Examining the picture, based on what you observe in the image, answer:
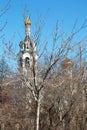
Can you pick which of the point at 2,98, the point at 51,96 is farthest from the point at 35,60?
the point at 2,98

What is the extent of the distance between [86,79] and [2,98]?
16.5m

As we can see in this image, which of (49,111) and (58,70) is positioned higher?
(58,70)

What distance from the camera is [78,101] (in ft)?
55.4

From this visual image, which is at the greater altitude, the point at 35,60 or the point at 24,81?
the point at 35,60

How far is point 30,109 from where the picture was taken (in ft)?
59.4

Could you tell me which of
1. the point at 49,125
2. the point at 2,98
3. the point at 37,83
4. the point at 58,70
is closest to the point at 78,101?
the point at 49,125

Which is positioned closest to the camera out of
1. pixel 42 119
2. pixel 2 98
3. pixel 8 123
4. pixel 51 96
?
pixel 51 96

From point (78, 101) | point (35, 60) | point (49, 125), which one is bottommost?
point (49, 125)

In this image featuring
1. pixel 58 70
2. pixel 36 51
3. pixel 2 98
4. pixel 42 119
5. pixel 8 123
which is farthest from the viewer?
pixel 2 98

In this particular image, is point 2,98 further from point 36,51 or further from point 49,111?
point 36,51

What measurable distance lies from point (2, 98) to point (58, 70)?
1948cm

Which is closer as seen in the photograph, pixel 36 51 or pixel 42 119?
pixel 36 51

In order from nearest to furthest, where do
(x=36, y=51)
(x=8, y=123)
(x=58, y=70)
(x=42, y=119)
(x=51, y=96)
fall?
(x=36, y=51) < (x=58, y=70) < (x=51, y=96) < (x=42, y=119) < (x=8, y=123)

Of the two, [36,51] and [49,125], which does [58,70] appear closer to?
[36,51]
